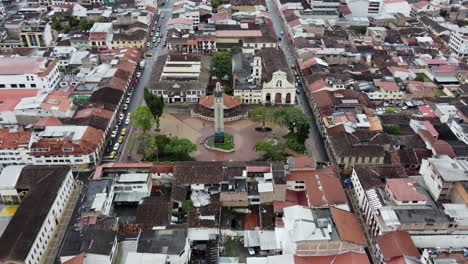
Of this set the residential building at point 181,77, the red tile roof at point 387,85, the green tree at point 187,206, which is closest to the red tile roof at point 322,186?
the green tree at point 187,206

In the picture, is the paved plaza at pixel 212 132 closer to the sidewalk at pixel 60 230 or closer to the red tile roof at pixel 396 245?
the sidewalk at pixel 60 230

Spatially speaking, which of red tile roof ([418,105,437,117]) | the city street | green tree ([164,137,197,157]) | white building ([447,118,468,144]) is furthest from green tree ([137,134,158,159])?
Result: white building ([447,118,468,144])

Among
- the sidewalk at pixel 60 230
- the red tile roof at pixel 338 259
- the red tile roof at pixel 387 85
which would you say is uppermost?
the red tile roof at pixel 387 85

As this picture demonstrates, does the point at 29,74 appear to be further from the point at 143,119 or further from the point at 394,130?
the point at 394,130

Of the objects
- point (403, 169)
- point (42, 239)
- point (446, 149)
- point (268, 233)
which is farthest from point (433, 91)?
point (42, 239)

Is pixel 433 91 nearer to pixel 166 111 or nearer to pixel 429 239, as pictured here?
pixel 429 239

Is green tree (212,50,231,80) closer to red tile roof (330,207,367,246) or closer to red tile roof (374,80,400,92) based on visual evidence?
red tile roof (374,80,400,92)
